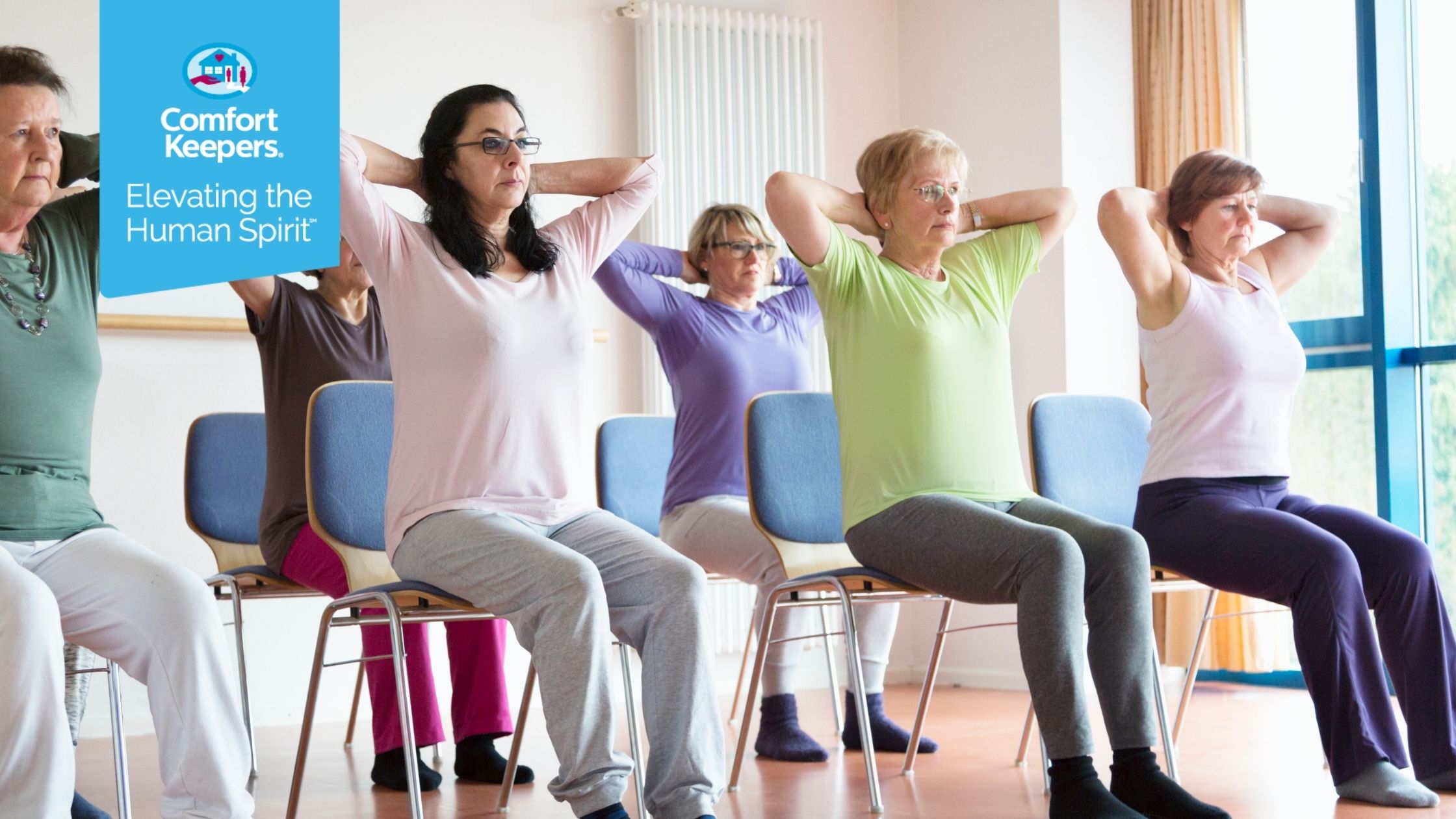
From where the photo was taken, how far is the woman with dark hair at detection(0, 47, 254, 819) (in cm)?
200

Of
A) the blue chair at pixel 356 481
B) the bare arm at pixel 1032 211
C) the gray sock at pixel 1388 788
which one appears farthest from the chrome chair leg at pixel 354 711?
the gray sock at pixel 1388 788

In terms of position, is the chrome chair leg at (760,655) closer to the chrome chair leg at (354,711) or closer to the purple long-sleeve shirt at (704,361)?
the purple long-sleeve shirt at (704,361)

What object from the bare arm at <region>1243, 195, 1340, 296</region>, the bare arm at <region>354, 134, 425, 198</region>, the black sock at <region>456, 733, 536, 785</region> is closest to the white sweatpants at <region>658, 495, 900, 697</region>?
the black sock at <region>456, 733, 536, 785</region>

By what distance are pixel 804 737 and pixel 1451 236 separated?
260 cm

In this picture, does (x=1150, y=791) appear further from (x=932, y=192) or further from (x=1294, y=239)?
(x=1294, y=239)

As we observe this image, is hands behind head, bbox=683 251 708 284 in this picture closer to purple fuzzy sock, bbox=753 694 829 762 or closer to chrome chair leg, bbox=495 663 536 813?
purple fuzzy sock, bbox=753 694 829 762

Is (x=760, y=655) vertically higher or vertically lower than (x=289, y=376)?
lower

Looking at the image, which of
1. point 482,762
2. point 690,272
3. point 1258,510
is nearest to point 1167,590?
point 1258,510

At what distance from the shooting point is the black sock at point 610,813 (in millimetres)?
2111

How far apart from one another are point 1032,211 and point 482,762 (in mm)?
1650

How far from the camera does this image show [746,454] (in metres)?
3.02

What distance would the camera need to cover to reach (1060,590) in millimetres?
2344

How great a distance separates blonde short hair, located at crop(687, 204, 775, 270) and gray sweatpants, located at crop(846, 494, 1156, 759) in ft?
4.16

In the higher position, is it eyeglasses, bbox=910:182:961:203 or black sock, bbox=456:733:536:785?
eyeglasses, bbox=910:182:961:203
